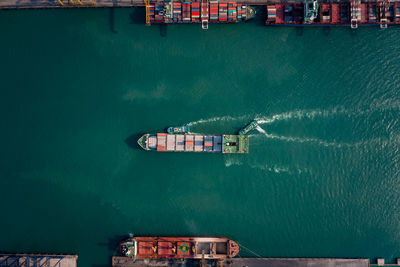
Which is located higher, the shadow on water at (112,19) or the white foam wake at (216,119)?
the shadow on water at (112,19)

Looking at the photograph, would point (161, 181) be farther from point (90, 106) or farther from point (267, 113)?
point (267, 113)

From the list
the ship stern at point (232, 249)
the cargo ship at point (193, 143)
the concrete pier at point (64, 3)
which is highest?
the concrete pier at point (64, 3)

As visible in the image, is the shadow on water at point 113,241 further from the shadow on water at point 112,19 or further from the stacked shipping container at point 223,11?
the stacked shipping container at point 223,11

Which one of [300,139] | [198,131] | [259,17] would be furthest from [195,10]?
[300,139]

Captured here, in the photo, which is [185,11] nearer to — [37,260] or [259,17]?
[259,17]

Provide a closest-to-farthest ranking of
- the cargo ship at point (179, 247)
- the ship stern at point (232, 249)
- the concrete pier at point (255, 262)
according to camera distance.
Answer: the ship stern at point (232, 249)
the cargo ship at point (179, 247)
the concrete pier at point (255, 262)

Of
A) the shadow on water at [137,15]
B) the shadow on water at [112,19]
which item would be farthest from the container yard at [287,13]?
the shadow on water at [112,19]

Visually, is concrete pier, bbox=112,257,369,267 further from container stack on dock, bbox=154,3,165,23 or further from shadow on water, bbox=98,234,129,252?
container stack on dock, bbox=154,3,165,23
